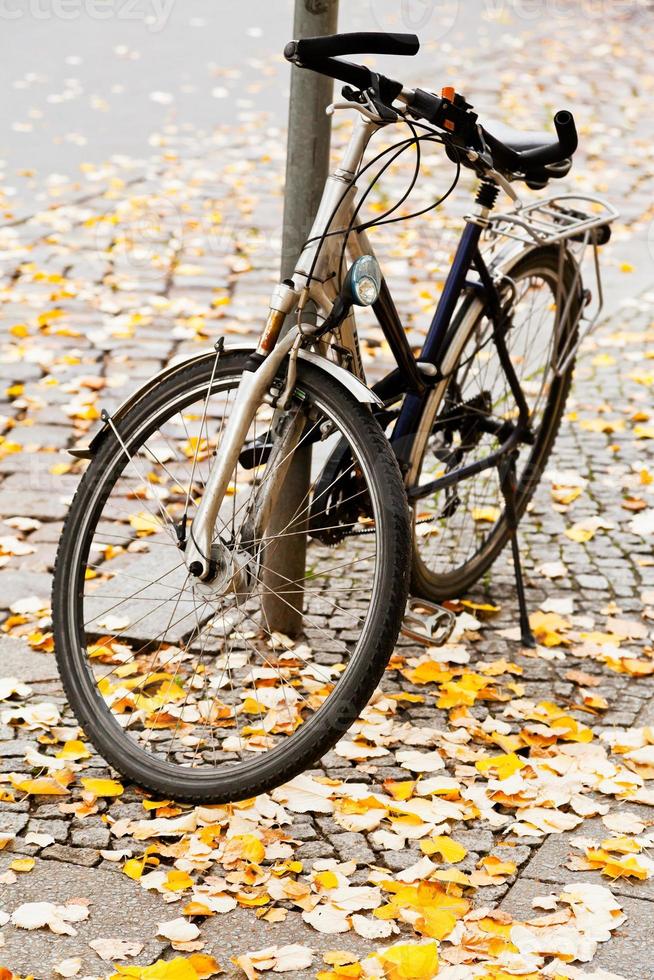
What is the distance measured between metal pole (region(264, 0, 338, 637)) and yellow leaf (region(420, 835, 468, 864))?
0.78 meters

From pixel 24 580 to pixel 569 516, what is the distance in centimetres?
191

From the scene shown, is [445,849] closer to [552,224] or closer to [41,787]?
[41,787]

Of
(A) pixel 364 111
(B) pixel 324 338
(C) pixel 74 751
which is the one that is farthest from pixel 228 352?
(C) pixel 74 751

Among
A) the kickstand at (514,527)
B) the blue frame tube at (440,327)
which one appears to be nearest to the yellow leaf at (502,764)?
the kickstand at (514,527)

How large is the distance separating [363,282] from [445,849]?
1.26 metres

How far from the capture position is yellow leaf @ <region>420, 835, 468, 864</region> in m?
2.82

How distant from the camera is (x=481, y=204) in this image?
3.40 metres

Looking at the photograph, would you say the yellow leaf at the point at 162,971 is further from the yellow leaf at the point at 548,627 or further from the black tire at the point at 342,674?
the yellow leaf at the point at 548,627

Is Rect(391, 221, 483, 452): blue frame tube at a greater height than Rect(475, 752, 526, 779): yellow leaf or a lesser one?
greater

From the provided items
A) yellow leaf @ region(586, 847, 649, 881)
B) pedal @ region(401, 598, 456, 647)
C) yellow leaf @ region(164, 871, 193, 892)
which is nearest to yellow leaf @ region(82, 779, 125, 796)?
yellow leaf @ region(164, 871, 193, 892)

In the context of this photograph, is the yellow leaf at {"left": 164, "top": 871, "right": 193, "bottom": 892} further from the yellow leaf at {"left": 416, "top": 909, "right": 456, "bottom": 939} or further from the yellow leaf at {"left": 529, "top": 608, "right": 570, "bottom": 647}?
the yellow leaf at {"left": 529, "top": 608, "right": 570, "bottom": 647}

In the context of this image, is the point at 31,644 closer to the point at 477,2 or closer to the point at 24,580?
the point at 24,580

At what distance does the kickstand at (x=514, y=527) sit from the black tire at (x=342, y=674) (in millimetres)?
1093

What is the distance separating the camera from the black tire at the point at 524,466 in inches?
148
